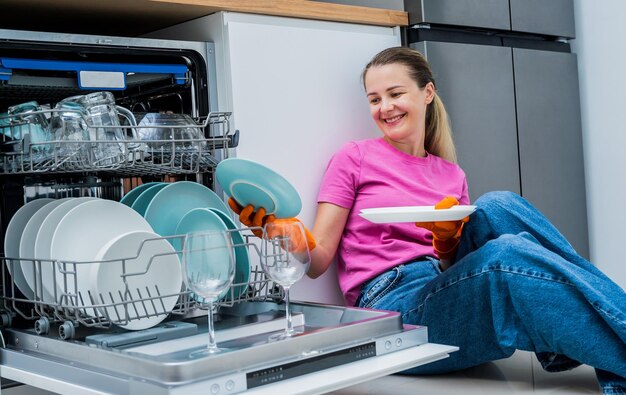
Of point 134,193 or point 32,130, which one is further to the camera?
point 134,193

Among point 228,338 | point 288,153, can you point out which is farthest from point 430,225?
point 228,338

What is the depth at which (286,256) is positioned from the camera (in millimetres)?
1480

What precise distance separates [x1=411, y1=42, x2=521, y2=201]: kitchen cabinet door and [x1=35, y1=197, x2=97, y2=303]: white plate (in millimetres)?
1036

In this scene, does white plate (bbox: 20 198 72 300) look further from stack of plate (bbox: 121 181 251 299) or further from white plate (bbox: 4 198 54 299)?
stack of plate (bbox: 121 181 251 299)

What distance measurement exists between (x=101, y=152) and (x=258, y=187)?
0.30m

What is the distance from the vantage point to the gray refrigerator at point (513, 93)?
227 centimetres

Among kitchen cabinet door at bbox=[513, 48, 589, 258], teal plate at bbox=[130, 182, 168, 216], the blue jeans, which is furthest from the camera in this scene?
kitchen cabinet door at bbox=[513, 48, 589, 258]

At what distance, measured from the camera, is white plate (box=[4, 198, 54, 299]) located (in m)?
1.62

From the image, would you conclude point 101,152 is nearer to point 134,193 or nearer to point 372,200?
point 134,193

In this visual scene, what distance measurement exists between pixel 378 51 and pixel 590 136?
0.87 metres

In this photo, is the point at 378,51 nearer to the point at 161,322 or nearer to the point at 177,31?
the point at 177,31

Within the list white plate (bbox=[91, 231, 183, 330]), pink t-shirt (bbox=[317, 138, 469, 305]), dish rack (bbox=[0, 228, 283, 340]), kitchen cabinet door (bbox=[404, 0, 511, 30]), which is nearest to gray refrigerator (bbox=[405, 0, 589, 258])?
kitchen cabinet door (bbox=[404, 0, 511, 30])

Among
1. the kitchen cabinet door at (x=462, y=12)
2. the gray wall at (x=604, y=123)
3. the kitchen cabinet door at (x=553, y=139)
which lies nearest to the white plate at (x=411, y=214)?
the kitchen cabinet door at (x=462, y=12)

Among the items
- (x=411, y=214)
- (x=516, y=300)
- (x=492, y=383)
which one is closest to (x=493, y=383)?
(x=492, y=383)
